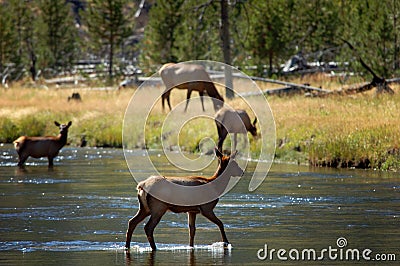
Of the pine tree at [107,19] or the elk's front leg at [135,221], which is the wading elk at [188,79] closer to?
the elk's front leg at [135,221]

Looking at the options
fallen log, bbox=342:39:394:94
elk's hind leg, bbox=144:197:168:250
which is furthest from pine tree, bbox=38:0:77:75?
elk's hind leg, bbox=144:197:168:250

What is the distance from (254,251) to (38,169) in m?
13.3

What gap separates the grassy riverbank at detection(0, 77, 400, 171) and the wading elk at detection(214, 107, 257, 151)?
35.0 inches

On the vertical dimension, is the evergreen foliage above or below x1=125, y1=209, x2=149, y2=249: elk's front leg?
above

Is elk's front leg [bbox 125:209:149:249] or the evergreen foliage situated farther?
the evergreen foliage

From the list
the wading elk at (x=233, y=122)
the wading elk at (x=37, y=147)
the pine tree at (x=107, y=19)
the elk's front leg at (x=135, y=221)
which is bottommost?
the elk's front leg at (x=135, y=221)

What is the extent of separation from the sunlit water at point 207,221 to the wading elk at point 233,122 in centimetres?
252

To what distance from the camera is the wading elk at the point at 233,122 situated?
25.3 metres

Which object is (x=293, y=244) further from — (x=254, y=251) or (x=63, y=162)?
(x=63, y=162)

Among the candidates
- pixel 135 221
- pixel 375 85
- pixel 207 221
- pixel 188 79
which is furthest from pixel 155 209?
pixel 375 85

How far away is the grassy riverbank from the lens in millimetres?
22922

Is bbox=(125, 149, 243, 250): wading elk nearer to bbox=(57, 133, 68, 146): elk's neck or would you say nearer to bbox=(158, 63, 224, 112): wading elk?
bbox=(57, 133, 68, 146): elk's neck

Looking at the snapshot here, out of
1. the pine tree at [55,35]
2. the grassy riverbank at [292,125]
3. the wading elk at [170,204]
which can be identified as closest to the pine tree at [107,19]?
the pine tree at [55,35]

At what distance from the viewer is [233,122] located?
2555 cm
